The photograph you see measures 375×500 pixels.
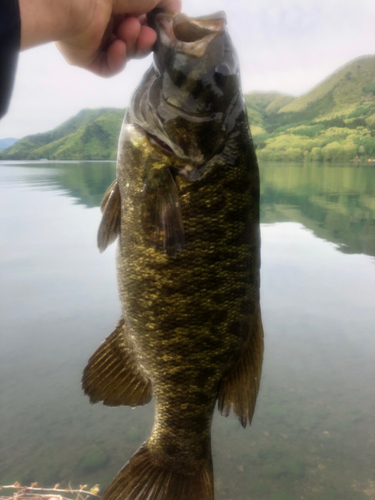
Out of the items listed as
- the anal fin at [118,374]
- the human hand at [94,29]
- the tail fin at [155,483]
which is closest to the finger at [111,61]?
the human hand at [94,29]

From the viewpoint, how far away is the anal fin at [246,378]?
176 cm

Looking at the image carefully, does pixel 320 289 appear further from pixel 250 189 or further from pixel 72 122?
pixel 72 122

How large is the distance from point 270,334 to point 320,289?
2.14 m

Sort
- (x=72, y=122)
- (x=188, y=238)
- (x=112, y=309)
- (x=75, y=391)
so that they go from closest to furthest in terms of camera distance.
→ (x=188, y=238), (x=75, y=391), (x=112, y=309), (x=72, y=122)

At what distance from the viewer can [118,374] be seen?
1.84m

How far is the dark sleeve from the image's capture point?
46.2 inches

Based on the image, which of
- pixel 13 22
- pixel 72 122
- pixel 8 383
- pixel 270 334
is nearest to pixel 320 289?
pixel 270 334

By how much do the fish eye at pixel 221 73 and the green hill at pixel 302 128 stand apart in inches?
2702

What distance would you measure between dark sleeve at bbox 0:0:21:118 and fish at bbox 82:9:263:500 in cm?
49

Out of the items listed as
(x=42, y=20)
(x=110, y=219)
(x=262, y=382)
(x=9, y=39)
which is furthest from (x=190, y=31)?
(x=262, y=382)

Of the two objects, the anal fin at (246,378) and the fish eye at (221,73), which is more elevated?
the fish eye at (221,73)

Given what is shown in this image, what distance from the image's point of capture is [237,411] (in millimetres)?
1775

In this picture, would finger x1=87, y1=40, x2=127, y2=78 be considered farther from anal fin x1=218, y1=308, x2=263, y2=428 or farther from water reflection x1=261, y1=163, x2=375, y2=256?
water reflection x1=261, y1=163, x2=375, y2=256

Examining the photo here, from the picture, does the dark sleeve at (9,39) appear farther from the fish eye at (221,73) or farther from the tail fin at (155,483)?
the tail fin at (155,483)
